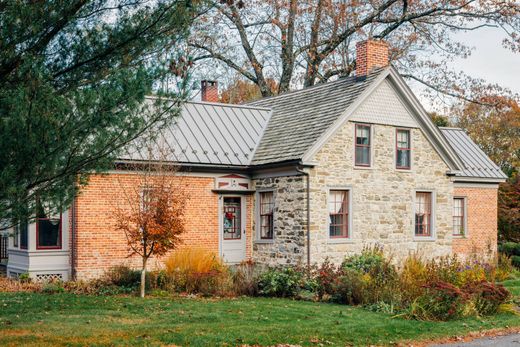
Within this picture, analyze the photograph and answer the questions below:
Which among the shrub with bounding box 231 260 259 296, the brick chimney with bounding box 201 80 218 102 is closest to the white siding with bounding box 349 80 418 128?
the shrub with bounding box 231 260 259 296

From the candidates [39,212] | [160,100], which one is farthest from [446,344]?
[39,212]

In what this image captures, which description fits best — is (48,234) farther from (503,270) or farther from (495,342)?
(503,270)

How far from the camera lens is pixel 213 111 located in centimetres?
2438

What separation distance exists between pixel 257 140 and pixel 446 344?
13.4 meters

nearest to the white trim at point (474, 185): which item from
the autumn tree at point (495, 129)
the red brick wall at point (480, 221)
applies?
the red brick wall at point (480, 221)

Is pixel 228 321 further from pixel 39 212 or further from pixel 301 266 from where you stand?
pixel 301 266

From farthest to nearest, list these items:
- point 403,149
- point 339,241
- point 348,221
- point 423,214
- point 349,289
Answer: point 423,214 < point 403,149 < point 348,221 < point 339,241 < point 349,289

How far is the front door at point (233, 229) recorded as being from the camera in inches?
870

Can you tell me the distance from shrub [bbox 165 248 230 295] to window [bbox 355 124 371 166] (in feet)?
20.2

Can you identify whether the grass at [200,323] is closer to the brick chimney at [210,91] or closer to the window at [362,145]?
the window at [362,145]

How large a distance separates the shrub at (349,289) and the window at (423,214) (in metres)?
7.57

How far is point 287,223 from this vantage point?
69.0 feet

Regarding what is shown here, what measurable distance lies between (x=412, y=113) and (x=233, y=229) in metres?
7.48

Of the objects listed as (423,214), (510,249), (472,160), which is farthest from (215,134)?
(510,249)
